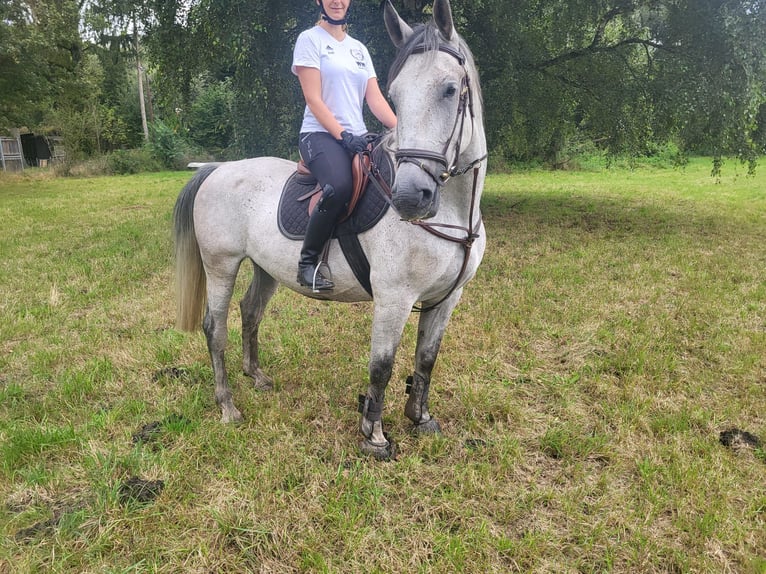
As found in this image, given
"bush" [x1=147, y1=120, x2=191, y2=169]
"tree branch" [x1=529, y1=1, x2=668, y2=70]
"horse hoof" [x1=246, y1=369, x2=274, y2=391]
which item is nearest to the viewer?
"horse hoof" [x1=246, y1=369, x2=274, y2=391]

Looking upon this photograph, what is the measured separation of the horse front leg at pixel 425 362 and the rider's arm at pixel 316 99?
4.22ft

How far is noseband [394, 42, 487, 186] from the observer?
1.99 meters

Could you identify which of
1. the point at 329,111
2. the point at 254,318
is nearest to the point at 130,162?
the point at 254,318

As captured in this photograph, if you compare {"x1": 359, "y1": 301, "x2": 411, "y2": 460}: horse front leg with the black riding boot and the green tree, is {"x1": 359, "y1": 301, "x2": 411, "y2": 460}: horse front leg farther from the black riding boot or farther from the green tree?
the green tree

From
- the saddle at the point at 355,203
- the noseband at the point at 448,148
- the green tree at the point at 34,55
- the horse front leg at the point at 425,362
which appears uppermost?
the green tree at the point at 34,55

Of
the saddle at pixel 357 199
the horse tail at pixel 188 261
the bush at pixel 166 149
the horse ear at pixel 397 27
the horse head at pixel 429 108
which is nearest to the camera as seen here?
the horse head at pixel 429 108

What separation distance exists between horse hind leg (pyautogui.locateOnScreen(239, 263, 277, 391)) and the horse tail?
0.36 meters

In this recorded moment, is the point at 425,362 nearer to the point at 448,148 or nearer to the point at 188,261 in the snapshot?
the point at 448,148

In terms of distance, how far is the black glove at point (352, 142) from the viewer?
250 centimetres

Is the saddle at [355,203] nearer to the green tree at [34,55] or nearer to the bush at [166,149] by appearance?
the green tree at [34,55]

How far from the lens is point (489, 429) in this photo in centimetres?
307

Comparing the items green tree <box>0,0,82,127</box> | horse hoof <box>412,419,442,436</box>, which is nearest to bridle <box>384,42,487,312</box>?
horse hoof <box>412,419,442,436</box>

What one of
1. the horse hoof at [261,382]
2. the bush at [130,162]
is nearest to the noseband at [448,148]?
the horse hoof at [261,382]

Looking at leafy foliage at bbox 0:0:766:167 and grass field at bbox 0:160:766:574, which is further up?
leafy foliage at bbox 0:0:766:167
